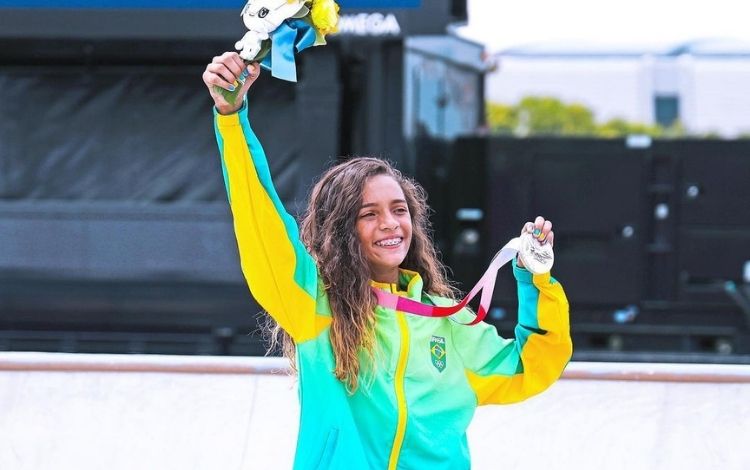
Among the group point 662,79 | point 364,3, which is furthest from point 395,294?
point 662,79

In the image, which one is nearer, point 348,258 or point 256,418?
point 348,258

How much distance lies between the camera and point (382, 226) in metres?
2.66

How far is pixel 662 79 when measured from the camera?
28.7 meters

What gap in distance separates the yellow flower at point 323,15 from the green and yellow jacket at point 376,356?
269 millimetres

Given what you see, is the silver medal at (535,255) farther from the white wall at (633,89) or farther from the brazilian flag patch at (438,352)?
the white wall at (633,89)

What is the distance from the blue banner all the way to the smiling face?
475 centimetres

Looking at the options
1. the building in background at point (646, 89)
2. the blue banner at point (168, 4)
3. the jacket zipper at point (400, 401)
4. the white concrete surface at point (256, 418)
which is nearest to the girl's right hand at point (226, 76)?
the jacket zipper at point (400, 401)

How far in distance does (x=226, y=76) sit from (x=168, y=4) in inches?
209

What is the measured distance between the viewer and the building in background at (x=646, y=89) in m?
26.5

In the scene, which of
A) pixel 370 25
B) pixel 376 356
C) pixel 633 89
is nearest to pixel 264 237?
pixel 376 356

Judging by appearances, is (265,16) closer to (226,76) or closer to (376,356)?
(226,76)

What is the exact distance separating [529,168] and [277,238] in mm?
6191

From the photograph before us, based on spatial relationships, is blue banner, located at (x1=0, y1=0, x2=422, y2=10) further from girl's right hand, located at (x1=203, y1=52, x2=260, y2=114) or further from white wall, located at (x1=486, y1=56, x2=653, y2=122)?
white wall, located at (x1=486, y1=56, x2=653, y2=122)

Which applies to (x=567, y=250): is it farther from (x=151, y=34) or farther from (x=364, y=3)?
(x=151, y=34)
